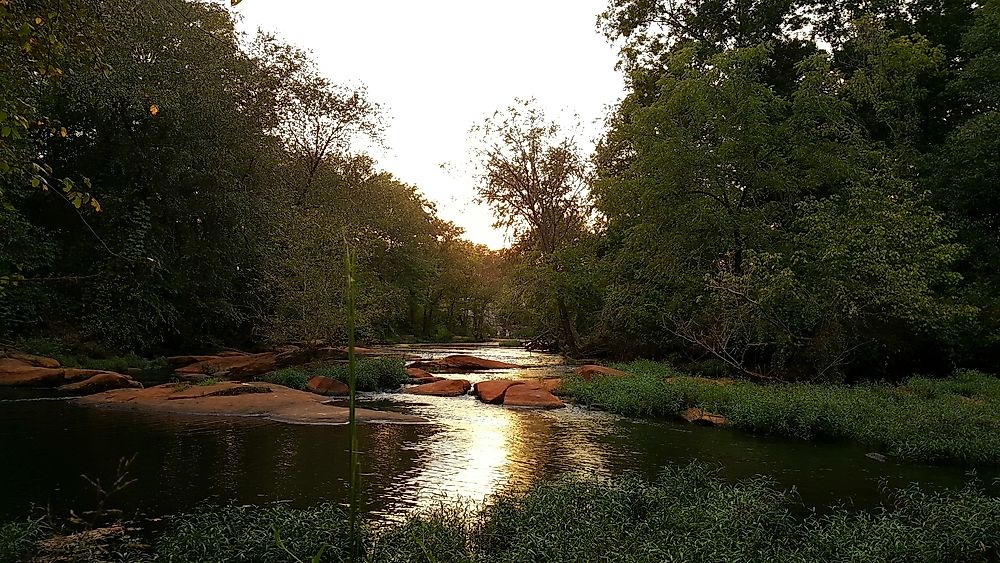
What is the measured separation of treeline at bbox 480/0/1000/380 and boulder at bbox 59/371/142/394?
741 inches

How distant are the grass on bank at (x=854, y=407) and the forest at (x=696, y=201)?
2.77 meters

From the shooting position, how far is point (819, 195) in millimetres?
26578

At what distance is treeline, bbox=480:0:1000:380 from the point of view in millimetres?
20906

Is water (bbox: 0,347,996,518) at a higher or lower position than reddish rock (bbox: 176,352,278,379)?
lower

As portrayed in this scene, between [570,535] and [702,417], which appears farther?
[702,417]

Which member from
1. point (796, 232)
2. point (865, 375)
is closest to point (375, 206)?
point (796, 232)

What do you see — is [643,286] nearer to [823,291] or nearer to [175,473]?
[823,291]

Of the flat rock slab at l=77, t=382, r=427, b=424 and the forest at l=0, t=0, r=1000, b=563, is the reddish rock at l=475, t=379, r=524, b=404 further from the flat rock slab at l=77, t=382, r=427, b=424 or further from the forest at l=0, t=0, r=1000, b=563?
the flat rock slab at l=77, t=382, r=427, b=424

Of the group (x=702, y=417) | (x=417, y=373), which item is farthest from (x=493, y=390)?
(x=702, y=417)

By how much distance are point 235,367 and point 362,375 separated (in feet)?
17.8

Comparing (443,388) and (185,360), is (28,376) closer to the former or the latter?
(185,360)

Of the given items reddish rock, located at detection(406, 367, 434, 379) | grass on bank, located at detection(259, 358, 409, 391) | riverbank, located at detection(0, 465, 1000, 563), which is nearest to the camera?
riverbank, located at detection(0, 465, 1000, 563)

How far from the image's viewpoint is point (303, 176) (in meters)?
40.0

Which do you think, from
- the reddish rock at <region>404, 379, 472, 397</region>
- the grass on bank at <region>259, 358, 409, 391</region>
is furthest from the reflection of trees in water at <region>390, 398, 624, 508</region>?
the grass on bank at <region>259, 358, 409, 391</region>
